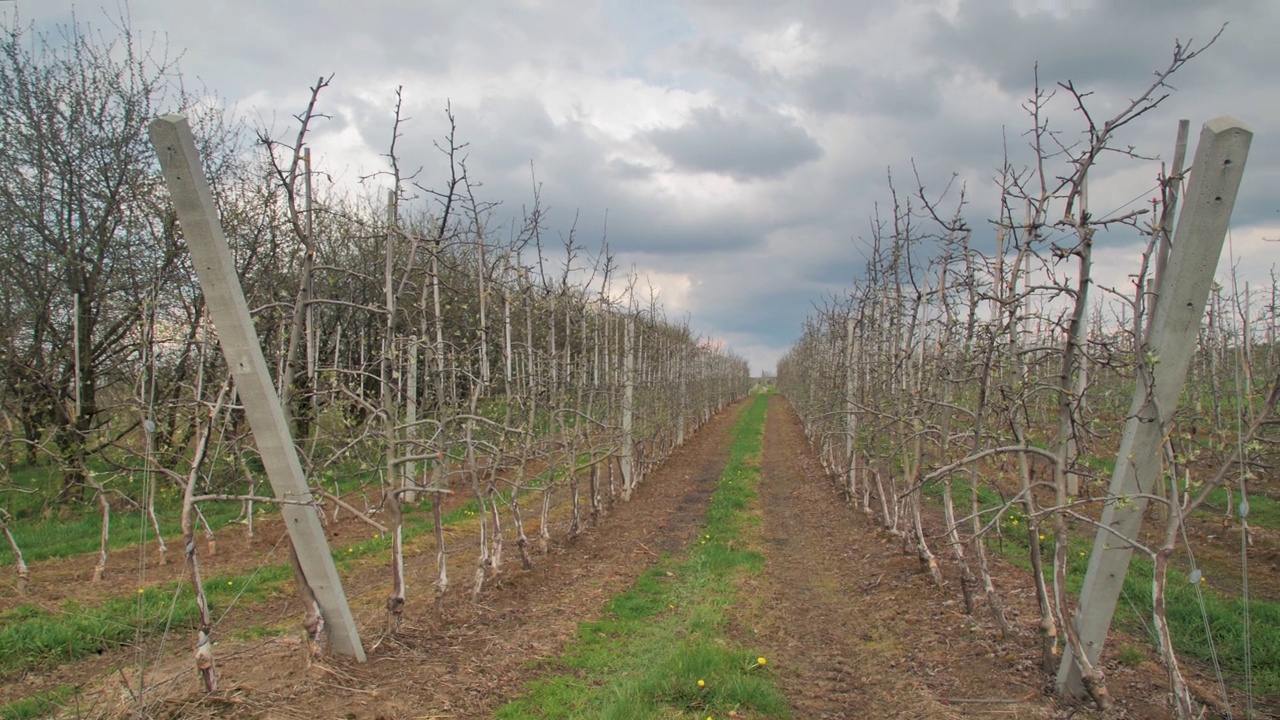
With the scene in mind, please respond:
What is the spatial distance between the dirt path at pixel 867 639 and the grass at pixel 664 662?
0.34m

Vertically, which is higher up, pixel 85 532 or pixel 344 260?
pixel 344 260

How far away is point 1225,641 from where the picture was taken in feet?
18.2

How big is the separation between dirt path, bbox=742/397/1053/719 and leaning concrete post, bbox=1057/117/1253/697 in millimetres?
1020

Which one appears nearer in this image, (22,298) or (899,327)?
(899,327)

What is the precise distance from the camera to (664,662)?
5.04m

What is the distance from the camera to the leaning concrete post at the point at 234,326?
13.3ft

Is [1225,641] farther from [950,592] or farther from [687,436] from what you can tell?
[687,436]

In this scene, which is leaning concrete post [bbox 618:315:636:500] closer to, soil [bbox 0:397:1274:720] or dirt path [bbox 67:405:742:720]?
soil [bbox 0:397:1274:720]

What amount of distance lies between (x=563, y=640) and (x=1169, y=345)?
4.67 metres

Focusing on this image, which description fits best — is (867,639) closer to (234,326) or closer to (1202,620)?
(1202,620)

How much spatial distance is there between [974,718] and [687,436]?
2106 cm

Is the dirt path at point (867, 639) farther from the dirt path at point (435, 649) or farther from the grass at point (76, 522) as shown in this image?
the grass at point (76, 522)

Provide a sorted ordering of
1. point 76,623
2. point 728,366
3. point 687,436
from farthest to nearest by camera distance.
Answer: point 728,366, point 687,436, point 76,623

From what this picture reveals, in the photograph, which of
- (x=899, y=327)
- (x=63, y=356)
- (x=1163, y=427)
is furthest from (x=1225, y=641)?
(x=63, y=356)
